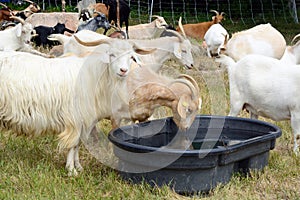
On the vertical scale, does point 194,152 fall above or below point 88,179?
above

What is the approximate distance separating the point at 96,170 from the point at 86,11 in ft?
21.4

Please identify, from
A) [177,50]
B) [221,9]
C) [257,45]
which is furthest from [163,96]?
[221,9]

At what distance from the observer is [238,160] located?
3.83 metres

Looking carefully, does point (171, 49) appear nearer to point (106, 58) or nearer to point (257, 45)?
point (257, 45)

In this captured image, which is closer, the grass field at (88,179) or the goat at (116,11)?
the grass field at (88,179)

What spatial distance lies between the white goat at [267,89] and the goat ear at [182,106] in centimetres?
88

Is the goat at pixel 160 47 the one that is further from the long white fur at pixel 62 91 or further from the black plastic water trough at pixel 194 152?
the long white fur at pixel 62 91

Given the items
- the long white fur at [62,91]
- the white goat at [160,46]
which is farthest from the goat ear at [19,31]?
the long white fur at [62,91]

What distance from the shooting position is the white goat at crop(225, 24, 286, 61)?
6.77m

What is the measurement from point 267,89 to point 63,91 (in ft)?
5.84

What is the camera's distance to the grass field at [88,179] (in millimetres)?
3664

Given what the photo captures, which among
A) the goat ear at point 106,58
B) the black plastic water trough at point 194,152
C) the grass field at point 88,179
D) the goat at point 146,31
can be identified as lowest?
the grass field at point 88,179

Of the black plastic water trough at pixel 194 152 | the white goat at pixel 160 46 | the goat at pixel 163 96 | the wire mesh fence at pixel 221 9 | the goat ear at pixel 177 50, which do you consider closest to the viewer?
the black plastic water trough at pixel 194 152

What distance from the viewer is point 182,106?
4000mm
